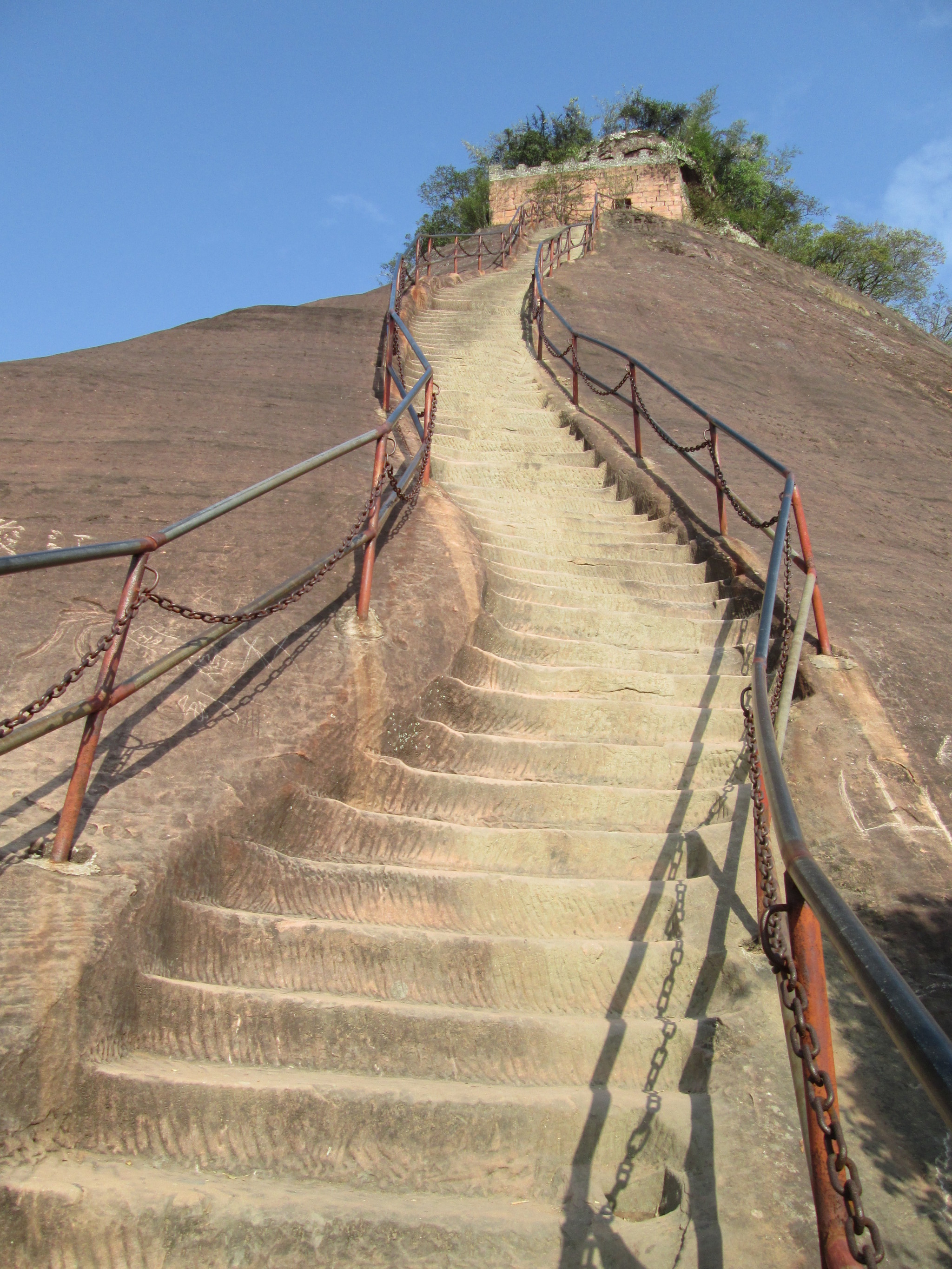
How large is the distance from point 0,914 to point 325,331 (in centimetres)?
873

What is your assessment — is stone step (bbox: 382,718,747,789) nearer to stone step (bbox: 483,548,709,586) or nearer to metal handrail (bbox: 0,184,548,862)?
metal handrail (bbox: 0,184,548,862)

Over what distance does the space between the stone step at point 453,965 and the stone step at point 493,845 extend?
14.2 inches

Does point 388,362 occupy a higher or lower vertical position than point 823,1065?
higher

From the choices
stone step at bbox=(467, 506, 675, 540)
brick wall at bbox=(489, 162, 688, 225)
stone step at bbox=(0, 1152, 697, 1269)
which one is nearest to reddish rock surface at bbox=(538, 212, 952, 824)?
stone step at bbox=(467, 506, 675, 540)

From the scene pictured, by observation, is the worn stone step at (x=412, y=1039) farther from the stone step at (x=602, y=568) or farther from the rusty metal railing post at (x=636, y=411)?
the rusty metal railing post at (x=636, y=411)

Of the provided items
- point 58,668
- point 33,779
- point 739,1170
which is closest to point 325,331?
point 58,668

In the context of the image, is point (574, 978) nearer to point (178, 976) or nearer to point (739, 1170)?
point (739, 1170)

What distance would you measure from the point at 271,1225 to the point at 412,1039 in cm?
62

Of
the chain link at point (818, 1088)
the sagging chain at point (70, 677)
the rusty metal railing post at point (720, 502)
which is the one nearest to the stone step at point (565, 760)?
the sagging chain at point (70, 677)

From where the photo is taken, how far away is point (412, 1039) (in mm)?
2488

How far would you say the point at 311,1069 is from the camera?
94.4 inches

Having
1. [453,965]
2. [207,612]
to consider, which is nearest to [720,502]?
[207,612]

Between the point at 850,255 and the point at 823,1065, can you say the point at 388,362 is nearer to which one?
the point at 823,1065

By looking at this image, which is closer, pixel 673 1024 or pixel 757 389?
pixel 673 1024
